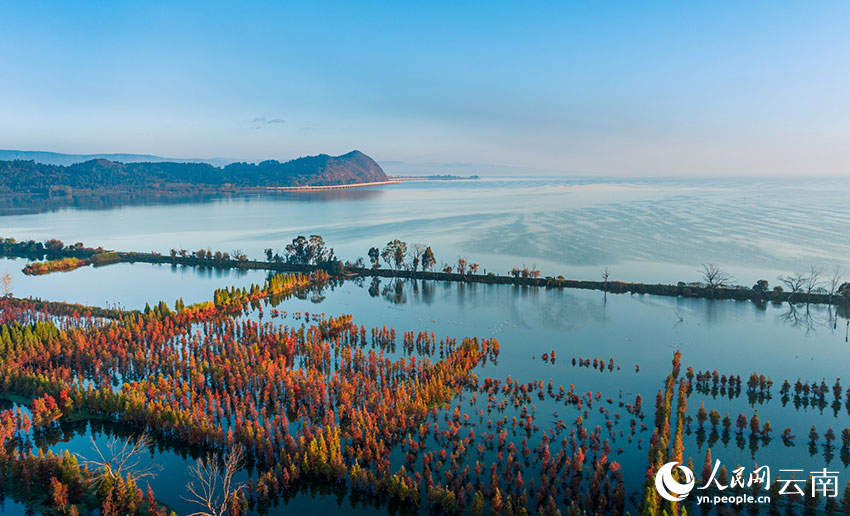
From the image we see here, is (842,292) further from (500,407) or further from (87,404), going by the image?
(87,404)

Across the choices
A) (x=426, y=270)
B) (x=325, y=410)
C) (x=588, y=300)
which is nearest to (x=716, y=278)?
Answer: (x=588, y=300)

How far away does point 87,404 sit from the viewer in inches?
1041

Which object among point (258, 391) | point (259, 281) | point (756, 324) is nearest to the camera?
point (258, 391)

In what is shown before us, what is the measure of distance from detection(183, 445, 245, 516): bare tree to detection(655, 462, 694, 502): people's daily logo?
15.8 m

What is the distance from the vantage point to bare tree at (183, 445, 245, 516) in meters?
18.7

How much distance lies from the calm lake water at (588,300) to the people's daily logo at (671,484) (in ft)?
5.49

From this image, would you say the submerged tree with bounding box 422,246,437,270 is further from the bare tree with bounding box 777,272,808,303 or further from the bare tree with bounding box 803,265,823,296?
the bare tree with bounding box 803,265,823,296

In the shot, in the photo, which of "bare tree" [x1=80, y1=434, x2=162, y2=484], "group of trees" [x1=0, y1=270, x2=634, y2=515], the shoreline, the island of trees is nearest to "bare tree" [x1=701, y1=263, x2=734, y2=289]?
the island of trees

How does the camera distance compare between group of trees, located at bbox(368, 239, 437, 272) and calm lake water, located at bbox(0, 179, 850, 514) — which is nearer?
calm lake water, located at bbox(0, 179, 850, 514)

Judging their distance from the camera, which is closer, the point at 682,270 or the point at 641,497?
the point at 641,497

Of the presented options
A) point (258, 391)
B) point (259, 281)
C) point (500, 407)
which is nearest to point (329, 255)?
point (259, 281)

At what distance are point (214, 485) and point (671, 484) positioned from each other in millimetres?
17281

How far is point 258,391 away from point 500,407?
45.4 ft

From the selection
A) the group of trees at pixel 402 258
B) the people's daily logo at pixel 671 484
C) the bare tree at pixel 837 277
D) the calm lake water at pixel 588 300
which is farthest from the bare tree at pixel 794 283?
the people's daily logo at pixel 671 484
